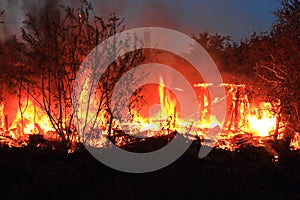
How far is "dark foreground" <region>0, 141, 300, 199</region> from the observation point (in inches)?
229

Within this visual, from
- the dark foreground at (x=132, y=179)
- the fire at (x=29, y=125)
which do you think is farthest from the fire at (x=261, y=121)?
the fire at (x=29, y=125)

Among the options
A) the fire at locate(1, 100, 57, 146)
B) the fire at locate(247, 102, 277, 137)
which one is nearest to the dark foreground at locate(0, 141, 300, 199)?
the fire at locate(1, 100, 57, 146)

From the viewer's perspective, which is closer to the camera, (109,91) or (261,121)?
(109,91)

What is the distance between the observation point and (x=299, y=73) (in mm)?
11219

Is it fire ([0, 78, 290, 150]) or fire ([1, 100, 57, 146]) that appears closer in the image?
fire ([1, 100, 57, 146])

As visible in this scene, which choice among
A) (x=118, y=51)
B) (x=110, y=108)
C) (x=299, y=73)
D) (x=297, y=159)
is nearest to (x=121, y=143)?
(x=110, y=108)

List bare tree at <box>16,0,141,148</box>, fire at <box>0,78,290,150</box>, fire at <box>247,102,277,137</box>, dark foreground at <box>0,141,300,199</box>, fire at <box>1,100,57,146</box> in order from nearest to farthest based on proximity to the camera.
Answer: dark foreground at <box>0,141,300,199</box> < bare tree at <box>16,0,141,148</box> < fire at <box>1,100,57,146</box> < fire at <box>0,78,290,150</box> < fire at <box>247,102,277,137</box>

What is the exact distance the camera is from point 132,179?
22.6 ft

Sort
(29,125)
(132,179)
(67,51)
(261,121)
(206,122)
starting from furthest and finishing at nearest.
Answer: (206,122) < (261,121) < (29,125) < (67,51) < (132,179)

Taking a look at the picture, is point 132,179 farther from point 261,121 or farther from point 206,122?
point 206,122

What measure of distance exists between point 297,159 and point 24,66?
7.82 metres

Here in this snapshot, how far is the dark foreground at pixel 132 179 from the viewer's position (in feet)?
19.1

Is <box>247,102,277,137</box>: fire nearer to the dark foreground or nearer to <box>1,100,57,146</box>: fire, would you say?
the dark foreground

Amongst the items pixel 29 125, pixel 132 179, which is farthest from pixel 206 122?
pixel 132 179
